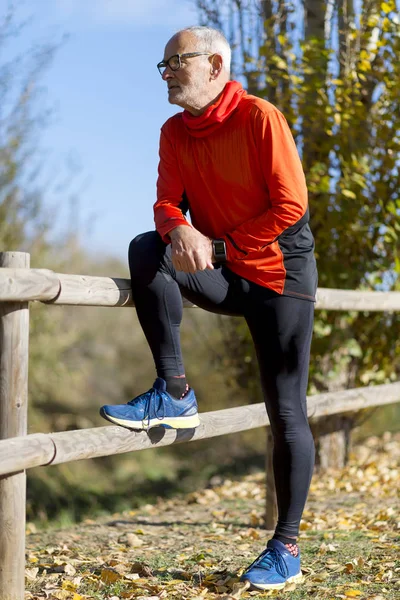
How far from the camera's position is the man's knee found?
291cm

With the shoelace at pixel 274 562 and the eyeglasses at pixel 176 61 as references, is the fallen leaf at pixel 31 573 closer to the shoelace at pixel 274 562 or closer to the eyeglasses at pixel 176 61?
the shoelace at pixel 274 562

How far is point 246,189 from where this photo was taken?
9.55 feet

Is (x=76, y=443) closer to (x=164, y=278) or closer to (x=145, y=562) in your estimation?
(x=164, y=278)

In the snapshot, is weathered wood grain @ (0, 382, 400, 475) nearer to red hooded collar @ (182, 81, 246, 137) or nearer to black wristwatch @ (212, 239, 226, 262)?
black wristwatch @ (212, 239, 226, 262)

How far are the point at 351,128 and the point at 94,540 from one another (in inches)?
147

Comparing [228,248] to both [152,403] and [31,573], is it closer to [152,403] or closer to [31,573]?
[152,403]

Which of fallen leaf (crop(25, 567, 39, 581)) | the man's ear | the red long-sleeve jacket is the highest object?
the man's ear

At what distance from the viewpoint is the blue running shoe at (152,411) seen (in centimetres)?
290

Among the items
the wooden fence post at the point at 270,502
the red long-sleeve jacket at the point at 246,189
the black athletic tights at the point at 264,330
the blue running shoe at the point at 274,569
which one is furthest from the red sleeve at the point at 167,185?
the wooden fence post at the point at 270,502

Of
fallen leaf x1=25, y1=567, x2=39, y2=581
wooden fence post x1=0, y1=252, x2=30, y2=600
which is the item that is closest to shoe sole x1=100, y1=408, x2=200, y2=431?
wooden fence post x1=0, y1=252, x2=30, y2=600

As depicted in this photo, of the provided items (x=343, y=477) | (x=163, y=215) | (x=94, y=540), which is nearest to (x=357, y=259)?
(x=343, y=477)

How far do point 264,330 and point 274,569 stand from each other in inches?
37.7

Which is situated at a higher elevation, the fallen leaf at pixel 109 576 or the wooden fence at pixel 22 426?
the wooden fence at pixel 22 426

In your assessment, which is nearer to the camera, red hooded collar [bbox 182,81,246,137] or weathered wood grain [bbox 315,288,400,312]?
red hooded collar [bbox 182,81,246,137]
